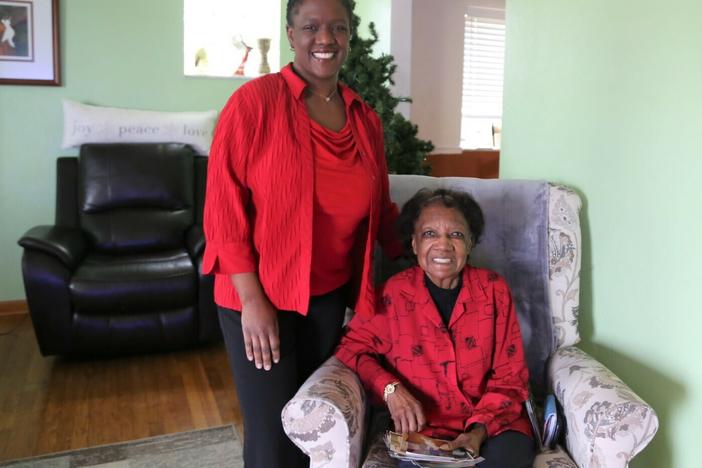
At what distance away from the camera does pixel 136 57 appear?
3.78 meters

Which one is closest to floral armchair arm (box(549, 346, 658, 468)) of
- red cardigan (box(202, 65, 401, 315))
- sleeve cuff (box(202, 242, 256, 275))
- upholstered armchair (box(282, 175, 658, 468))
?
upholstered armchair (box(282, 175, 658, 468))

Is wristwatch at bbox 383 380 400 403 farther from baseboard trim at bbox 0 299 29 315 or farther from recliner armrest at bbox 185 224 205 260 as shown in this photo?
baseboard trim at bbox 0 299 29 315

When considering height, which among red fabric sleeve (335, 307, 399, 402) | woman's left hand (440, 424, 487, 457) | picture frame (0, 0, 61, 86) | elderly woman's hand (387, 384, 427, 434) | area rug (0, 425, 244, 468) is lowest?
area rug (0, 425, 244, 468)

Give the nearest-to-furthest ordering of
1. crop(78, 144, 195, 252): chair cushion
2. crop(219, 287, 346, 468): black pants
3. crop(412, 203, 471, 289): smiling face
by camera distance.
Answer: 1. crop(219, 287, 346, 468): black pants
2. crop(412, 203, 471, 289): smiling face
3. crop(78, 144, 195, 252): chair cushion

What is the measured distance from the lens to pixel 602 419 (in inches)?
54.1

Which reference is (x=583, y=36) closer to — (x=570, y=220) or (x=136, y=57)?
(x=570, y=220)

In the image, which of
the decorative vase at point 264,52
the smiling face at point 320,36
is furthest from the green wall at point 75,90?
the smiling face at point 320,36

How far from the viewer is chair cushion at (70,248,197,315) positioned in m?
2.90

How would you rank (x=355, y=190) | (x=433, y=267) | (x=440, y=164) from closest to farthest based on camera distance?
1. (x=355, y=190)
2. (x=433, y=267)
3. (x=440, y=164)

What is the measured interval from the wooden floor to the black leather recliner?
0.10 m

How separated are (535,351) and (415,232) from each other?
1.65 ft

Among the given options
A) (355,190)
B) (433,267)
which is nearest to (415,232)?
(433,267)

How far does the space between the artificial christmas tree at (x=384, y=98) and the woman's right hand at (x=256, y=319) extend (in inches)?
64.7

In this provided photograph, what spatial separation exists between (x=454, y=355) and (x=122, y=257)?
2.15m
